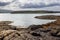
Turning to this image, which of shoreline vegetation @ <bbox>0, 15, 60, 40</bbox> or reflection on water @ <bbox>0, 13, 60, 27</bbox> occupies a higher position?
reflection on water @ <bbox>0, 13, 60, 27</bbox>

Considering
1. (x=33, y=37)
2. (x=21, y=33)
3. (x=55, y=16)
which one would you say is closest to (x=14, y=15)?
(x=21, y=33)

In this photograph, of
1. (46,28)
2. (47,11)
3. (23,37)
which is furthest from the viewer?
(47,11)

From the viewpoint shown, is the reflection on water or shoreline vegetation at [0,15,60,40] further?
the reflection on water

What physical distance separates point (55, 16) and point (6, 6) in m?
1.55

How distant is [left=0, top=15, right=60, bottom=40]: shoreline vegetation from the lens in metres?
3.91

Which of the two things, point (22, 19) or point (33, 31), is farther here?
point (22, 19)

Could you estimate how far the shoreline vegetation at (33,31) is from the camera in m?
3.91

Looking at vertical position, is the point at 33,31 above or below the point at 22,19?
below

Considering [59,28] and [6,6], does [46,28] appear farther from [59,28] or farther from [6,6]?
[6,6]

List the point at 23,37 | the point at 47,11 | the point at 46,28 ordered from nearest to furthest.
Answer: the point at 23,37
the point at 46,28
the point at 47,11

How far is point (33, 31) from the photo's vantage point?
4125 millimetres

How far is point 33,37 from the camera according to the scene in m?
3.95

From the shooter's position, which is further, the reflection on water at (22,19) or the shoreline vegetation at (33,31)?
the reflection on water at (22,19)

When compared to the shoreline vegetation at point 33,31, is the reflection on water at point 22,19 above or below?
above
